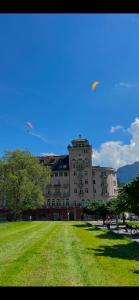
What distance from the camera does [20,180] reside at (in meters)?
83.3

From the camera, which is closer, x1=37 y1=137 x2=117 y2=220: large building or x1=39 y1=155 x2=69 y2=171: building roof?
x1=37 y1=137 x2=117 y2=220: large building

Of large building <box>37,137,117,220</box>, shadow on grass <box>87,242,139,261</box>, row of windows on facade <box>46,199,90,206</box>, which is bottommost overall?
shadow on grass <box>87,242,139,261</box>

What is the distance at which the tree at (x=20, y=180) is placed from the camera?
82.7 metres

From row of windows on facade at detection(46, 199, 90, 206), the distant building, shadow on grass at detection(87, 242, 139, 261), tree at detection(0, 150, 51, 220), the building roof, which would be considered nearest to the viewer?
shadow on grass at detection(87, 242, 139, 261)

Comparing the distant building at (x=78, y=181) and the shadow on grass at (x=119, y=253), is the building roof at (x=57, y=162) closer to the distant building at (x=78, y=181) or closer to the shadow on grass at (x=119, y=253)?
the distant building at (x=78, y=181)

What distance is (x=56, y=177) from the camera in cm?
13300

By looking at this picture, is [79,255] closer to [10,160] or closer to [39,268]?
[39,268]

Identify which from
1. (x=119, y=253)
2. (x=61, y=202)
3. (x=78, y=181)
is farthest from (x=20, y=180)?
(x=119, y=253)

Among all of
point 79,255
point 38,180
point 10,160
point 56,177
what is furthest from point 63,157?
point 79,255

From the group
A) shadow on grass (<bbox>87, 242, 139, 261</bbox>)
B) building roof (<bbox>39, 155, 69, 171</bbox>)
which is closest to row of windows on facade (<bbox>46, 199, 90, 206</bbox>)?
building roof (<bbox>39, 155, 69, 171</bbox>)

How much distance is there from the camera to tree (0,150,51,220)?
8269 centimetres

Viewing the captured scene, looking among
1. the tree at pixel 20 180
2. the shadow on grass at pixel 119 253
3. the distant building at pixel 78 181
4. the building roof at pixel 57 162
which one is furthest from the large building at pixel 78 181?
the shadow on grass at pixel 119 253

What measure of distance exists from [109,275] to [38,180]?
83436 mm

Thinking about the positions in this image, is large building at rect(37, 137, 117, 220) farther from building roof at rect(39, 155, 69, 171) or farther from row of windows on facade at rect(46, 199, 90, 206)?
building roof at rect(39, 155, 69, 171)
